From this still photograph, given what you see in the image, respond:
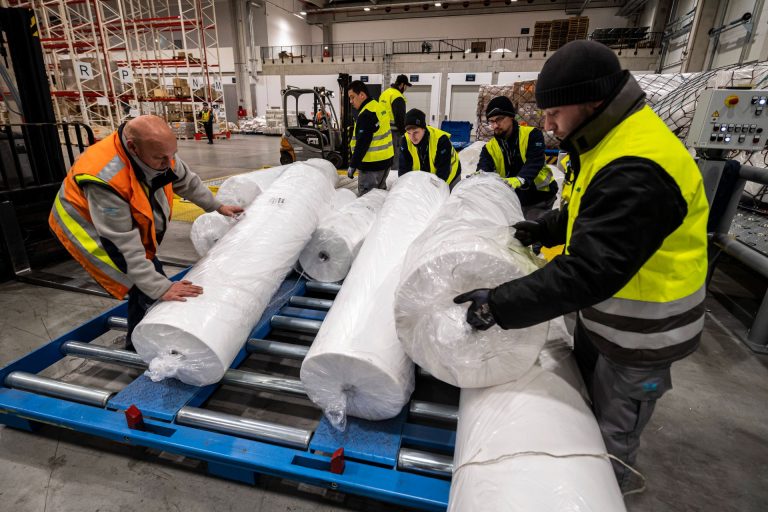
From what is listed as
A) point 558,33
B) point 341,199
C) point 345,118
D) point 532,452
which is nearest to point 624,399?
point 532,452

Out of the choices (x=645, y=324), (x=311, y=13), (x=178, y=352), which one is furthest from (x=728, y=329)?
(x=311, y=13)

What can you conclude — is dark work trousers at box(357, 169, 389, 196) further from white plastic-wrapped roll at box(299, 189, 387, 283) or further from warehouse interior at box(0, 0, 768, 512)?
white plastic-wrapped roll at box(299, 189, 387, 283)

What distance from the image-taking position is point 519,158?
359 cm

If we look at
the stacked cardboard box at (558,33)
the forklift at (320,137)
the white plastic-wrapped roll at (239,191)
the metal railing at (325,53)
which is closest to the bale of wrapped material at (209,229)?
the white plastic-wrapped roll at (239,191)

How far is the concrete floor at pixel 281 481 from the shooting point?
1703 millimetres

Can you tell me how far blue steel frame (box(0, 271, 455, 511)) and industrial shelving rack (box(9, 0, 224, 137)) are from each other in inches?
380

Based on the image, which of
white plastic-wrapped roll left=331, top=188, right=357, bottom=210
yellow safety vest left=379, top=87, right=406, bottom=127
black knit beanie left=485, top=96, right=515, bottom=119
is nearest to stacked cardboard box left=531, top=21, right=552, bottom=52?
yellow safety vest left=379, top=87, right=406, bottom=127

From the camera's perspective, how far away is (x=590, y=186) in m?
1.15

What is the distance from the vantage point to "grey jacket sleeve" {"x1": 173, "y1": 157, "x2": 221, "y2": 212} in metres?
2.42

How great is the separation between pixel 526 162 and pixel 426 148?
1085 mm

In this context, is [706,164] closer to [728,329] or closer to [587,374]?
[728,329]

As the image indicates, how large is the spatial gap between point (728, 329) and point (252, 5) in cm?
2491

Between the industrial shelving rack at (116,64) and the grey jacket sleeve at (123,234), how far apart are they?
30.7 feet

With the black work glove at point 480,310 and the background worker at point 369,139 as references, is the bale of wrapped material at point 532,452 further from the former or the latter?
the background worker at point 369,139
